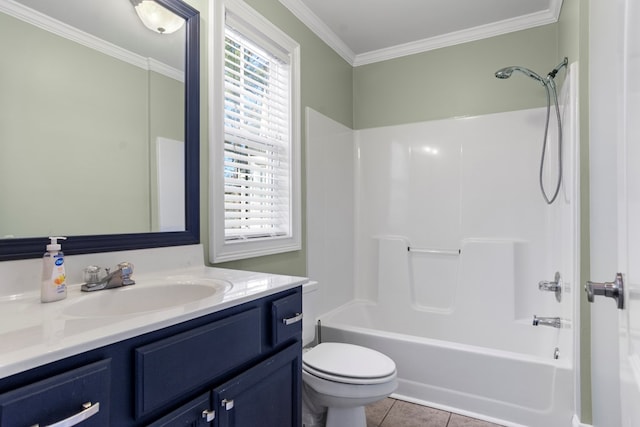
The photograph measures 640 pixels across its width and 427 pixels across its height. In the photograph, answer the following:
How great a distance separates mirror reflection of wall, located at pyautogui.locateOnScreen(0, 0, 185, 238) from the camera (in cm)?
101

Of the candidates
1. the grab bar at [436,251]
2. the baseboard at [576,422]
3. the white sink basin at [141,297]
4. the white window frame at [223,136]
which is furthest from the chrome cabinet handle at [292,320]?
the grab bar at [436,251]

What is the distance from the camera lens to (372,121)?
299 centimetres

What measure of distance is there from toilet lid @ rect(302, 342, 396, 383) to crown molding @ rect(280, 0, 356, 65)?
204 cm

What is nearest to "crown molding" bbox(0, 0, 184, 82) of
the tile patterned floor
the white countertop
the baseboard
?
A: the white countertop

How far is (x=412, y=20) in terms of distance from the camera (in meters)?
2.44

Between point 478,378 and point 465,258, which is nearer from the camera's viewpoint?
point 478,378

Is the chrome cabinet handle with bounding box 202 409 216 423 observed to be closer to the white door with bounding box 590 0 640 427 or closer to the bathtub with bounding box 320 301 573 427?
the white door with bounding box 590 0 640 427

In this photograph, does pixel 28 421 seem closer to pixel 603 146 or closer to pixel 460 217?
pixel 603 146

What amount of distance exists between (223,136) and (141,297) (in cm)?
84

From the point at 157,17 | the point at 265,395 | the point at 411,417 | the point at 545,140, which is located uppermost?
the point at 157,17

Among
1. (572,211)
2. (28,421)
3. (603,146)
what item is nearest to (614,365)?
(572,211)

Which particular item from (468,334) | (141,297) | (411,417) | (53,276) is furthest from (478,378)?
(53,276)

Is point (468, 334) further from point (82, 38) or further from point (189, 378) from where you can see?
point (82, 38)

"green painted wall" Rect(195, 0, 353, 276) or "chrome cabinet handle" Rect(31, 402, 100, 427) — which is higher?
"green painted wall" Rect(195, 0, 353, 276)
